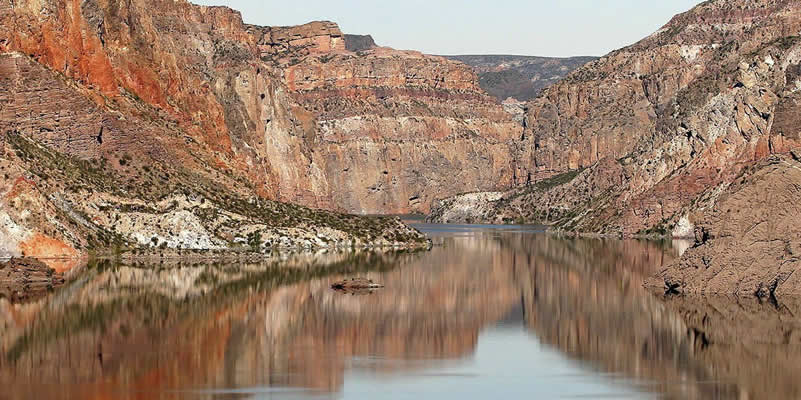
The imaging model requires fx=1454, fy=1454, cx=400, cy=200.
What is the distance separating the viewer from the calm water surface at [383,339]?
127 feet

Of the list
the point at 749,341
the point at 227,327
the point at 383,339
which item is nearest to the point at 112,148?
the point at 227,327

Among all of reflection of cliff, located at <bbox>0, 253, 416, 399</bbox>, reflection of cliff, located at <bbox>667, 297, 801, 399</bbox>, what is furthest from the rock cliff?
reflection of cliff, located at <bbox>667, 297, 801, 399</bbox>

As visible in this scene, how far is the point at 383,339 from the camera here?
50406 millimetres

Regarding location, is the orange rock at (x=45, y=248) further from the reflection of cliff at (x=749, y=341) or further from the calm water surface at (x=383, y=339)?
the reflection of cliff at (x=749, y=341)

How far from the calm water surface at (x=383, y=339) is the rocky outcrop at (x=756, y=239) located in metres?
1.89

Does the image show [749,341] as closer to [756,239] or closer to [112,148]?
[756,239]

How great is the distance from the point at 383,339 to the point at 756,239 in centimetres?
1929

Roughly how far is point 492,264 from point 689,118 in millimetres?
70418

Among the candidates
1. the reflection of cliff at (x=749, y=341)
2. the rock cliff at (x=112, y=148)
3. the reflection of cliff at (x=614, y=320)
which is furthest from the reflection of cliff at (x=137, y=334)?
the reflection of cliff at (x=749, y=341)

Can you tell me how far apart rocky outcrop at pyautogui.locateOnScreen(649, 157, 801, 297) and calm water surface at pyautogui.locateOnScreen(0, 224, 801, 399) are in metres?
1.89

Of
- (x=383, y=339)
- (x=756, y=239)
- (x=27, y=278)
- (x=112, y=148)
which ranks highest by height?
(x=112, y=148)

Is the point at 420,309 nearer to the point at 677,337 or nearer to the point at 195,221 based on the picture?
the point at 677,337

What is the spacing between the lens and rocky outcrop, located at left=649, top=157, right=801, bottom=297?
200ft

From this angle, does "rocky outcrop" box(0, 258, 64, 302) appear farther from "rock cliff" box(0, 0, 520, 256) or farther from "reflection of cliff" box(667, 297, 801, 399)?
"reflection of cliff" box(667, 297, 801, 399)
